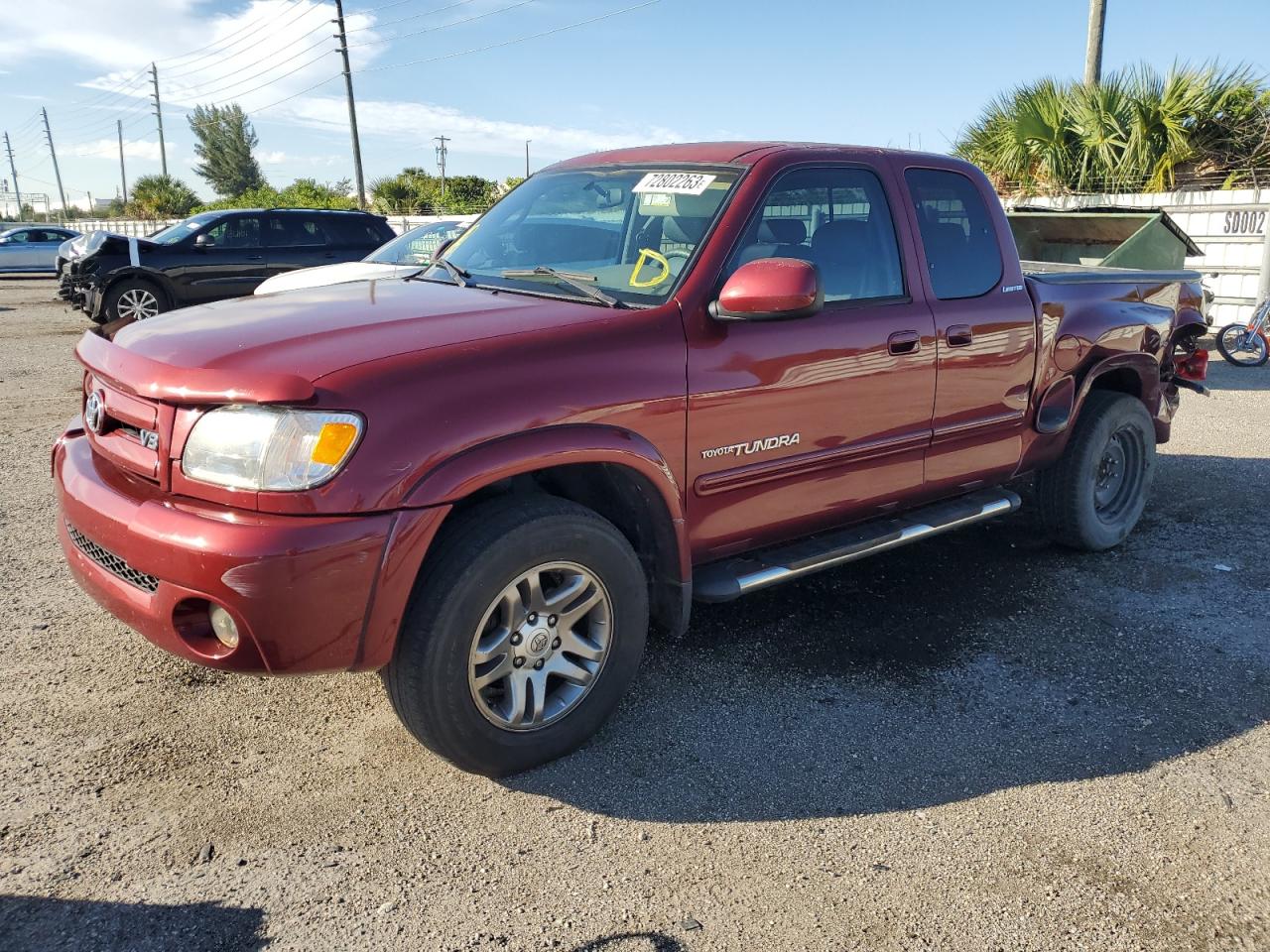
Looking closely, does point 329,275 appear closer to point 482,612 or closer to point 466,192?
point 482,612

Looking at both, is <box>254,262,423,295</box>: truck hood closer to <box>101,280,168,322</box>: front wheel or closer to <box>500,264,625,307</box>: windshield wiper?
<box>500,264,625,307</box>: windshield wiper

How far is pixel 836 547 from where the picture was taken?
151 inches

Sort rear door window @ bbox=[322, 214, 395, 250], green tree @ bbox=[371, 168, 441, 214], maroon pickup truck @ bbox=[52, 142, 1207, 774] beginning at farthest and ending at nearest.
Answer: green tree @ bbox=[371, 168, 441, 214] < rear door window @ bbox=[322, 214, 395, 250] < maroon pickup truck @ bbox=[52, 142, 1207, 774]

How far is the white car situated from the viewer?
8380 mm

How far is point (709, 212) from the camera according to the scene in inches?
140

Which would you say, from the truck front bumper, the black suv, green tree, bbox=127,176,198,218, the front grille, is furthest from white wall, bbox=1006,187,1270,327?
green tree, bbox=127,176,198,218

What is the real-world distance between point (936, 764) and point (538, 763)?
51.0 inches

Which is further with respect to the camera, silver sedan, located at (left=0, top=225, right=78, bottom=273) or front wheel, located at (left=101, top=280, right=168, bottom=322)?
silver sedan, located at (left=0, top=225, right=78, bottom=273)

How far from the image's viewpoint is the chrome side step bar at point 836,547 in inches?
138

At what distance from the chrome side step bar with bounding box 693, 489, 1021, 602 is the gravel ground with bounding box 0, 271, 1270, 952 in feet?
1.44

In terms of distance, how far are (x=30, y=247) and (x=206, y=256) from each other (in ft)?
55.3

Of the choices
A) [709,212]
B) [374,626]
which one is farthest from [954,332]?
[374,626]

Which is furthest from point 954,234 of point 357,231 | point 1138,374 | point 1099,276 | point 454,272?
point 357,231

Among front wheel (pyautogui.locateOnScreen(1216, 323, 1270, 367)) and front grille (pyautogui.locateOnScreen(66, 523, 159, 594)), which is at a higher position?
front grille (pyautogui.locateOnScreen(66, 523, 159, 594))
